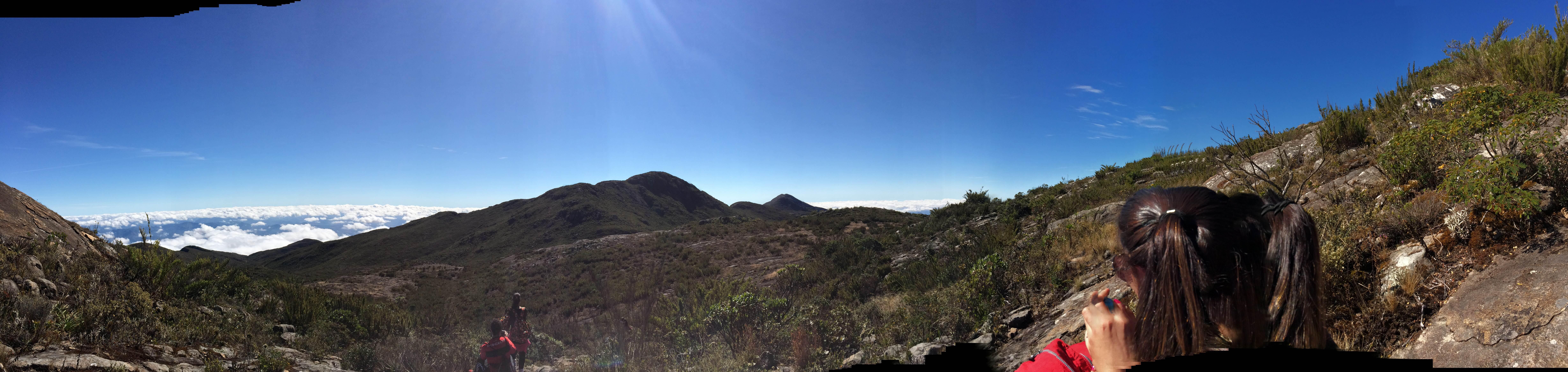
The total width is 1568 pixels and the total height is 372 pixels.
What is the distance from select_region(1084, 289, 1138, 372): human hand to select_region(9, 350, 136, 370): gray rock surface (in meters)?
7.40

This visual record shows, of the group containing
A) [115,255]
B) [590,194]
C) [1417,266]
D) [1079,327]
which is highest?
[590,194]

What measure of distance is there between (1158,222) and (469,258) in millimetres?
43593

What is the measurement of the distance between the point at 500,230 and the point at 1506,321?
57.0 m

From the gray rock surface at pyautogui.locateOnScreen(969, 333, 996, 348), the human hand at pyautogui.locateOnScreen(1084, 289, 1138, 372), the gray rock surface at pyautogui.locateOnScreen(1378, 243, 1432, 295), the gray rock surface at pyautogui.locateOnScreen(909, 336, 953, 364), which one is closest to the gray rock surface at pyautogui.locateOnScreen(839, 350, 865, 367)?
the gray rock surface at pyautogui.locateOnScreen(909, 336, 953, 364)

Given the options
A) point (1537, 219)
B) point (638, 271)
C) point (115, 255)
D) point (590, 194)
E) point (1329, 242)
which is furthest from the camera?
point (590, 194)

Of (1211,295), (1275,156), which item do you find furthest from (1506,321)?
(1275,156)

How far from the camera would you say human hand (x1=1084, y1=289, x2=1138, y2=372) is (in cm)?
142

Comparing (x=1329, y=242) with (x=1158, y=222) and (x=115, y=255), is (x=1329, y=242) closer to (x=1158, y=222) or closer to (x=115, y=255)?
(x=1158, y=222)

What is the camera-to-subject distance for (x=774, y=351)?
742cm

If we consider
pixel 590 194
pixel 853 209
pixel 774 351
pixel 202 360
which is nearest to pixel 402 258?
pixel 590 194

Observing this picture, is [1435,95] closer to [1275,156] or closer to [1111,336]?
[1275,156]

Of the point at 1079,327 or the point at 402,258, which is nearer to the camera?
the point at 1079,327

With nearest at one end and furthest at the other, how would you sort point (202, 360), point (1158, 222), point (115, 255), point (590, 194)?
point (1158, 222), point (202, 360), point (115, 255), point (590, 194)

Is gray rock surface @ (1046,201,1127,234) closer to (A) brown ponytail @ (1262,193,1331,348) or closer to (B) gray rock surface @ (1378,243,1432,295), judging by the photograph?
(B) gray rock surface @ (1378,243,1432,295)
